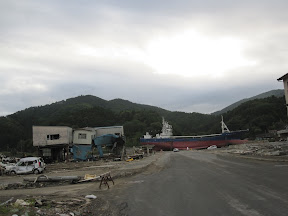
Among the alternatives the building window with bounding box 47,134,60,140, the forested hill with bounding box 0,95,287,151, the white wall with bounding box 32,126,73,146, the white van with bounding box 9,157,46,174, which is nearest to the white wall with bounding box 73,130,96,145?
the white wall with bounding box 32,126,73,146

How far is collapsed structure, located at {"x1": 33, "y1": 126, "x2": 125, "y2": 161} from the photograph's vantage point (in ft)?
122

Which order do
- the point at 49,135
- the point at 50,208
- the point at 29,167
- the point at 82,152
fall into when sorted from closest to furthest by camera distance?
the point at 50,208, the point at 29,167, the point at 49,135, the point at 82,152

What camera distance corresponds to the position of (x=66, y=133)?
38.1 metres

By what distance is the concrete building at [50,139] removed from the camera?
3688cm

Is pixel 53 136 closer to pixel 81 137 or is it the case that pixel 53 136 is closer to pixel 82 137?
pixel 81 137

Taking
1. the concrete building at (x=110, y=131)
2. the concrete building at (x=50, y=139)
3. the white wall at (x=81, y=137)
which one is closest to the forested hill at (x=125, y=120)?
the concrete building at (x=110, y=131)

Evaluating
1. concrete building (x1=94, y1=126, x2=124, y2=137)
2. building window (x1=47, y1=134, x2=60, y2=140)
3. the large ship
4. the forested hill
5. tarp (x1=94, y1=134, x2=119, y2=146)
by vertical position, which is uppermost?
the forested hill

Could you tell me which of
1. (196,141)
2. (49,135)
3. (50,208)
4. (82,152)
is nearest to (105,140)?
(82,152)

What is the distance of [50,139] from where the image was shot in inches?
1479

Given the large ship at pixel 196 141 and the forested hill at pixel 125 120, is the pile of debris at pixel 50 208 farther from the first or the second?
the forested hill at pixel 125 120

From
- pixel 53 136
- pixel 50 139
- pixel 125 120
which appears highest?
pixel 125 120

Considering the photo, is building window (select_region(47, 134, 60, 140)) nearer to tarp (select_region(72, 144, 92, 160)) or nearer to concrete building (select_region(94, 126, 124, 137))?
tarp (select_region(72, 144, 92, 160))

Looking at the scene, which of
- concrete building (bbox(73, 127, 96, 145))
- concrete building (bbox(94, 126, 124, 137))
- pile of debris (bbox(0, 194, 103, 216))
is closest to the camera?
pile of debris (bbox(0, 194, 103, 216))

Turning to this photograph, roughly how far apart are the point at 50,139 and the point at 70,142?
3364mm
